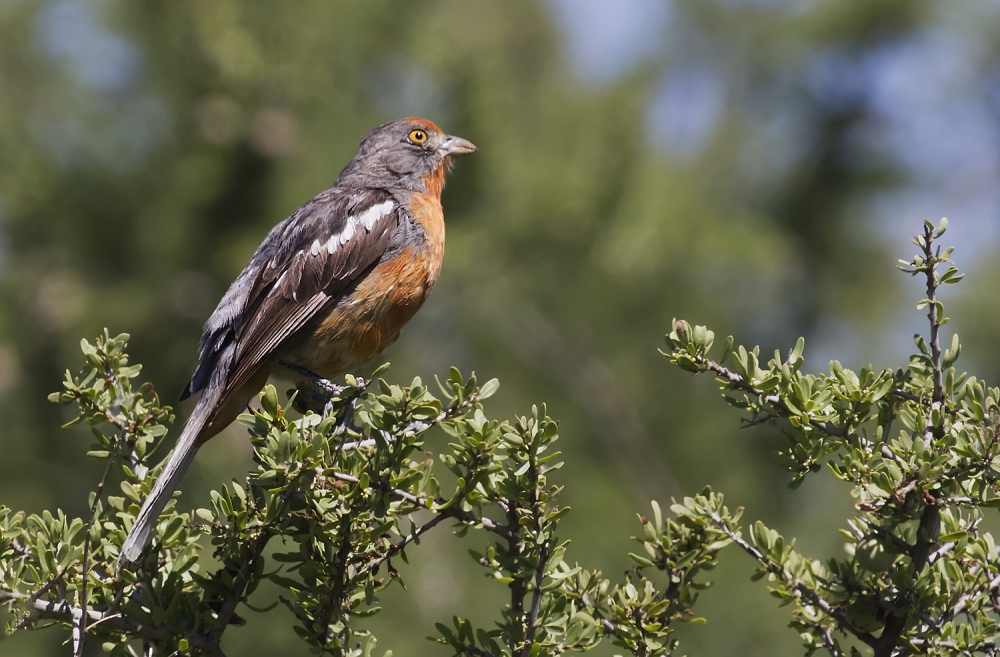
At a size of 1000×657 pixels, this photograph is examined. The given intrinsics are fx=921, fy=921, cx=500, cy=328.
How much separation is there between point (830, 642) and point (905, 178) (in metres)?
7.16

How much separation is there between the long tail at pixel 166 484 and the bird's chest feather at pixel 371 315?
0.57m

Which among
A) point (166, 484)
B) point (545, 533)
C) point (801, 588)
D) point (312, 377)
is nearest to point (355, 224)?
point (312, 377)

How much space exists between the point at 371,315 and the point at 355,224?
1.89 ft

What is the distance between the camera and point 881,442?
2506 millimetres

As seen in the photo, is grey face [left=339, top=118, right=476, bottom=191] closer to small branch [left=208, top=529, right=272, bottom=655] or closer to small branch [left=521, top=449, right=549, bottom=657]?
small branch [left=208, top=529, right=272, bottom=655]

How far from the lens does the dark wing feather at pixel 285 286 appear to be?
14.2ft

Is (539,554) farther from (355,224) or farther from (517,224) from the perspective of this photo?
(517,224)

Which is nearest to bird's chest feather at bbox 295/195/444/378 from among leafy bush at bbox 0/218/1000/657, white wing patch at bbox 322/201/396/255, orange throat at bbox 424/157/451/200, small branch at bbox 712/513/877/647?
white wing patch at bbox 322/201/396/255

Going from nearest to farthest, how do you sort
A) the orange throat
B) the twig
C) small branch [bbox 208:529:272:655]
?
the twig, small branch [bbox 208:529:272:655], the orange throat

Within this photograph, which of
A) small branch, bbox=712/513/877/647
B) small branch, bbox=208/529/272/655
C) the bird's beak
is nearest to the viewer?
small branch, bbox=712/513/877/647

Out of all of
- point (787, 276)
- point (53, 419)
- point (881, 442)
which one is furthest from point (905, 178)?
point (53, 419)

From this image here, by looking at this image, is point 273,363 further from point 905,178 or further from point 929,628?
point 905,178

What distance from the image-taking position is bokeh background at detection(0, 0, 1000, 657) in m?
7.38

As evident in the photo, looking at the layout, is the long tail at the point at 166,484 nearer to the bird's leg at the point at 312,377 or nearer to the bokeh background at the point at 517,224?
Answer: the bird's leg at the point at 312,377
